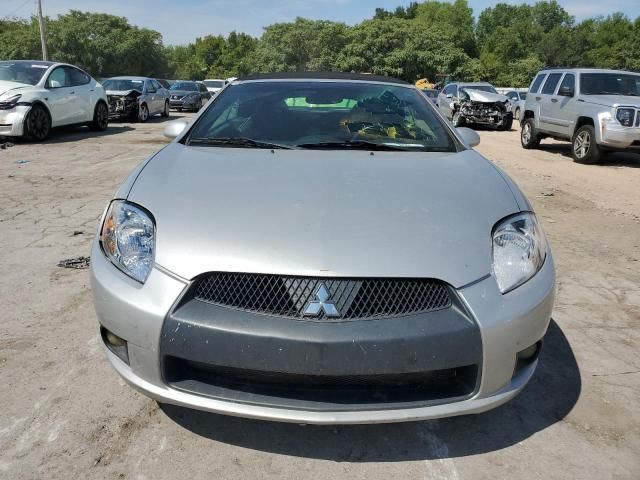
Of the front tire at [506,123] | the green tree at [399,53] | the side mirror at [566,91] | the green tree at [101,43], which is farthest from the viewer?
the green tree at [399,53]

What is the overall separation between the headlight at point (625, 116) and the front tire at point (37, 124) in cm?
1091

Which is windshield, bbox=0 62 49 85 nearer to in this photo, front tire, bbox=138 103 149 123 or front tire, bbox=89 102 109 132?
front tire, bbox=89 102 109 132

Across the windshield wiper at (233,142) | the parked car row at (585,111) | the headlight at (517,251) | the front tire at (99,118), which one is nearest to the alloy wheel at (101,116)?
the front tire at (99,118)

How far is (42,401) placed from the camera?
2445 millimetres

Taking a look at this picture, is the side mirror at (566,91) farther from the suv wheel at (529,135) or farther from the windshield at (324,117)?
the windshield at (324,117)

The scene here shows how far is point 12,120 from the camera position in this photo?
33.8 feet

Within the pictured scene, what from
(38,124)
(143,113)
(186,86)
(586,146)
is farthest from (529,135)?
(186,86)

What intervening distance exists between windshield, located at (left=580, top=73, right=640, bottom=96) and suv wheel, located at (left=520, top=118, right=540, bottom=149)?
1692mm

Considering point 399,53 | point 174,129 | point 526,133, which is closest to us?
point 174,129

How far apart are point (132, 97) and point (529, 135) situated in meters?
11.1

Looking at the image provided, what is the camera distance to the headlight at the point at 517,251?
212cm

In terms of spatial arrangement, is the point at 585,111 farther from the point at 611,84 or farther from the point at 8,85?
the point at 8,85

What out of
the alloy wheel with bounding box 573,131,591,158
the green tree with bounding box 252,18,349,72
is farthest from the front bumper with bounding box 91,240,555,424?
the green tree with bounding box 252,18,349,72

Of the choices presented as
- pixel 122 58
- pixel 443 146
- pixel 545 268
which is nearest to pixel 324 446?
pixel 545 268
